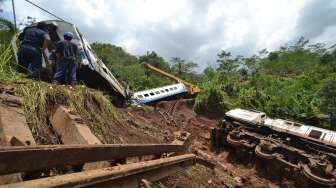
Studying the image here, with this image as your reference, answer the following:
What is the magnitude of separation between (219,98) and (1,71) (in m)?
11.4

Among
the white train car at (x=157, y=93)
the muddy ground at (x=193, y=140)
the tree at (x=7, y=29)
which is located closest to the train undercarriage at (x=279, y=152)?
the muddy ground at (x=193, y=140)

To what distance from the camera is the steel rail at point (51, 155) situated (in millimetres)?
1645

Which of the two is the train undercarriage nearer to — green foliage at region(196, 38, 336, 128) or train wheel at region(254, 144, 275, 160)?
train wheel at region(254, 144, 275, 160)

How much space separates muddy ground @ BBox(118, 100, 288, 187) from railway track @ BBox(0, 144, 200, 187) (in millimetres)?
1102

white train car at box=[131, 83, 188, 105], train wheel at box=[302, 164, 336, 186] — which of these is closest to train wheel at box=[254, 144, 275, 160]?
train wheel at box=[302, 164, 336, 186]

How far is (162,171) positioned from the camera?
323 centimetres

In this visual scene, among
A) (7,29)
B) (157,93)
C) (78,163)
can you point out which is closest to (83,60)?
(7,29)

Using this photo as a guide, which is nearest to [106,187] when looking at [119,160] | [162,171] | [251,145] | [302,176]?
[119,160]

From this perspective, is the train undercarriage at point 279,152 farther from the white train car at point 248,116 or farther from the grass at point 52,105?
the grass at point 52,105

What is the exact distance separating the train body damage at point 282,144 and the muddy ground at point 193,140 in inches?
16.0

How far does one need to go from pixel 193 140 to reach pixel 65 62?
537 cm

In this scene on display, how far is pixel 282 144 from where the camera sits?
8.60 metres

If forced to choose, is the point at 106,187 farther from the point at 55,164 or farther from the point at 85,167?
the point at 85,167

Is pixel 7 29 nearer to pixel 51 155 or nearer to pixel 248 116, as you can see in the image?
pixel 248 116
